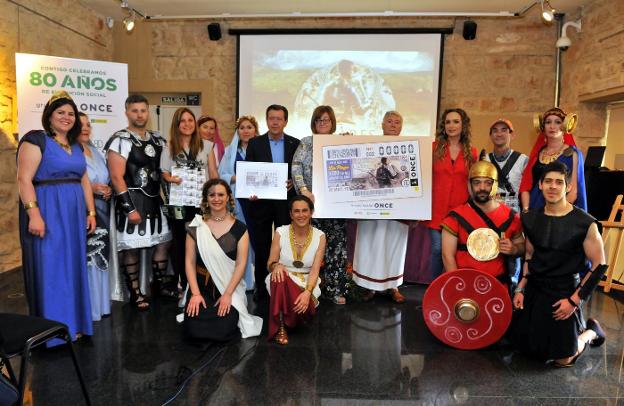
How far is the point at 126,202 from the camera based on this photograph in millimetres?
3283

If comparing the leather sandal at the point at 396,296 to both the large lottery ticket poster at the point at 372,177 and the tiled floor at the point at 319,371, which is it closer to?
the tiled floor at the point at 319,371

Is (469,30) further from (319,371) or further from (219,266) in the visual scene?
(319,371)

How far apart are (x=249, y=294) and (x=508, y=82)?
5509 millimetres

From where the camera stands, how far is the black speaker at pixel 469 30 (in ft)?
21.8

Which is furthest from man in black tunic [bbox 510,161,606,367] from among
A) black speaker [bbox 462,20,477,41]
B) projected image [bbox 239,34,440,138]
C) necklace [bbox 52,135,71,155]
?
black speaker [bbox 462,20,477,41]

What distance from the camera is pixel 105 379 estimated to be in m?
2.43

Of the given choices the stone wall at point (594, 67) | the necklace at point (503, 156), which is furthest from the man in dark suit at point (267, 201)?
the stone wall at point (594, 67)

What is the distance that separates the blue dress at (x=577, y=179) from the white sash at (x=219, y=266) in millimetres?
2417

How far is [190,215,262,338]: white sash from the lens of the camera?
3014 mm

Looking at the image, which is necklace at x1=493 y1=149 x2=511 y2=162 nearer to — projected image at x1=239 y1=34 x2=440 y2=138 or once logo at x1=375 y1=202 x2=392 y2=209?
once logo at x1=375 y1=202 x2=392 y2=209

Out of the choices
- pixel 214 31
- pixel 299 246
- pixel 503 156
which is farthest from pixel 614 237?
pixel 214 31

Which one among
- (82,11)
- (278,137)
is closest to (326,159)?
(278,137)

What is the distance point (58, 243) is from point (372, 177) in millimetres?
2328

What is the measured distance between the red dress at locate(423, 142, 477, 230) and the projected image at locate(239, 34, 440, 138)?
3.50 metres
